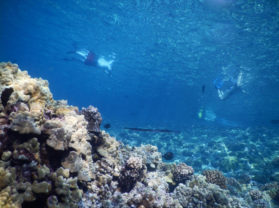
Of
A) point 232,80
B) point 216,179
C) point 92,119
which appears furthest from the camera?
point 232,80

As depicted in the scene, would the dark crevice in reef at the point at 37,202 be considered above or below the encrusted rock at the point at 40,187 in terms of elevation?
below

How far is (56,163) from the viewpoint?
363 centimetres

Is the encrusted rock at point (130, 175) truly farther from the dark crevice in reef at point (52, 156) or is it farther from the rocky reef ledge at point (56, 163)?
the dark crevice in reef at point (52, 156)

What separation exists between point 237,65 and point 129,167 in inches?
1247

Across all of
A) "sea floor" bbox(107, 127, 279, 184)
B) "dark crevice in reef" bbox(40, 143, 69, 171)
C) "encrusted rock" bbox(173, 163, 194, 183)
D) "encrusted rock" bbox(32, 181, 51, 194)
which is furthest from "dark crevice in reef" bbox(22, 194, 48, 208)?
"sea floor" bbox(107, 127, 279, 184)

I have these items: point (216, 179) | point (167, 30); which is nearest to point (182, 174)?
point (216, 179)

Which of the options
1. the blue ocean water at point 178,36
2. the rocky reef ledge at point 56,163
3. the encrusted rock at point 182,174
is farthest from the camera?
the blue ocean water at point 178,36

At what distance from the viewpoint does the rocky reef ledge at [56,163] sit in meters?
2.88

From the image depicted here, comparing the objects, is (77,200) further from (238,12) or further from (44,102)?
(238,12)

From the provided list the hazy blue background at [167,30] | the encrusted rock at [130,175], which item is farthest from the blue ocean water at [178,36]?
the encrusted rock at [130,175]

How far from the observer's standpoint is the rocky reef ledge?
Result: 2.88 m

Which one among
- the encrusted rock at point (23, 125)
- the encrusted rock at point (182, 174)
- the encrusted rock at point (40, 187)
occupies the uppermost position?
the encrusted rock at point (182, 174)

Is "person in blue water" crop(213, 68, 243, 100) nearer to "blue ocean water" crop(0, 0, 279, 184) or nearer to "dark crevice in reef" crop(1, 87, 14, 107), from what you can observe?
"blue ocean water" crop(0, 0, 279, 184)

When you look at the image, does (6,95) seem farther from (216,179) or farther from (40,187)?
(216,179)
